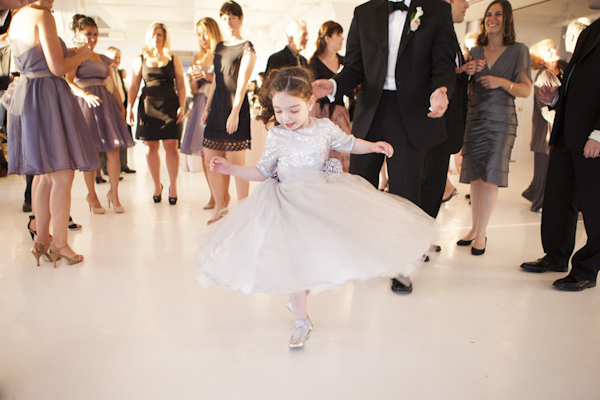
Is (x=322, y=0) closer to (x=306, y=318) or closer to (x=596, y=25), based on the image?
(x=596, y=25)

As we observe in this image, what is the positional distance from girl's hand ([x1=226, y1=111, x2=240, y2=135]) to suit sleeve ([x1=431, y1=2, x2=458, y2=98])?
1.69 m

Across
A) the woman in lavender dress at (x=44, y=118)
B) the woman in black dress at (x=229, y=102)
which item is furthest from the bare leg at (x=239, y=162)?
the woman in lavender dress at (x=44, y=118)

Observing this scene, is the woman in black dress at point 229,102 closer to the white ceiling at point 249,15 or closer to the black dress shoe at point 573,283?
the black dress shoe at point 573,283

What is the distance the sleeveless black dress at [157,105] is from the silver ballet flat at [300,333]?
9.64 ft

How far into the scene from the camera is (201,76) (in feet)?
13.8

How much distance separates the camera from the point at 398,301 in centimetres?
225

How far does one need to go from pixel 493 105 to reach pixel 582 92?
0.64 metres

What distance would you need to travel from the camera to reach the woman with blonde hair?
13.0ft

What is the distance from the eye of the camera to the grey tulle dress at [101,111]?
12.3 ft

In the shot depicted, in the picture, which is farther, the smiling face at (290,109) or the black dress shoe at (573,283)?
the black dress shoe at (573,283)

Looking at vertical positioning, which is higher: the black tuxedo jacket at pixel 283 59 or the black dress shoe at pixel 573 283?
the black tuxedo jacket at pixel 283 59

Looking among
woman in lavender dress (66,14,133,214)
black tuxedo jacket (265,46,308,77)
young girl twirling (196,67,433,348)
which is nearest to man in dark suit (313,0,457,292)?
young girl twirling (196,67,433,348)

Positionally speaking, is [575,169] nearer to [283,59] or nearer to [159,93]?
[283,59]

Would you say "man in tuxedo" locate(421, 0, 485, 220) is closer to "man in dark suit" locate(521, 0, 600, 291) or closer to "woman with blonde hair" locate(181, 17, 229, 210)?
"man in dark suit" locate(521, 0, 600, 291)
